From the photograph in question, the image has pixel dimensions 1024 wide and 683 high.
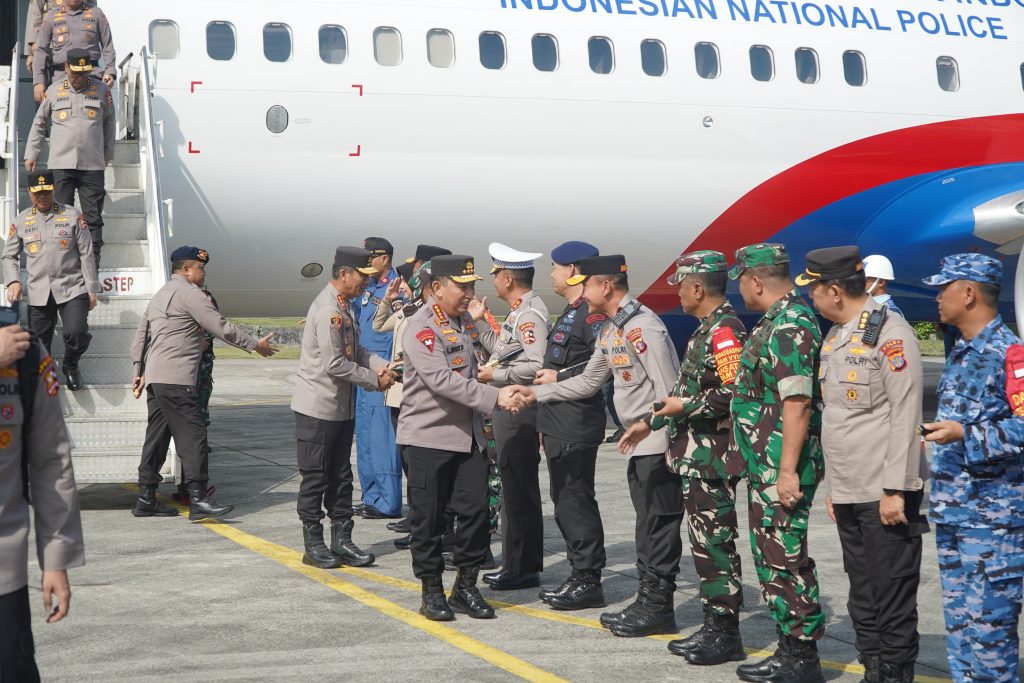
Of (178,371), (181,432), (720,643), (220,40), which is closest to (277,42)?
(220,40)

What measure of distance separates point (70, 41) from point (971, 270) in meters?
8.49

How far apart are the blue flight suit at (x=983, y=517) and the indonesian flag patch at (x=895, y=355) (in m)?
0.24

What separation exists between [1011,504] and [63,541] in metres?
3.67

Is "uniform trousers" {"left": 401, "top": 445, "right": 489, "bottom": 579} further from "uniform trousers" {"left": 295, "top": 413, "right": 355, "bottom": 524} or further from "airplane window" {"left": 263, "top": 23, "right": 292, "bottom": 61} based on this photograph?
"airplane window" {"left": 263, "top": 23, "right": 292, "bottom": 61}

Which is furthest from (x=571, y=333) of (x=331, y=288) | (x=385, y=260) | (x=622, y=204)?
(x=622, y=204)

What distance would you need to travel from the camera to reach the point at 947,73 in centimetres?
1492

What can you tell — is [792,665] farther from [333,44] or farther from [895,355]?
[333,44]

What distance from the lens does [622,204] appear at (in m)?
13.5

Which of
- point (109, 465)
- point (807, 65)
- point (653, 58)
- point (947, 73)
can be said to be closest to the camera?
point (109, 465)

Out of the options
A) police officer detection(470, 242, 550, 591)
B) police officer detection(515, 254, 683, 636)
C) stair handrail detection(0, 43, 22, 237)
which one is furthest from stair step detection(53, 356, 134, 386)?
police officer detection(515, 254, 683, 636)

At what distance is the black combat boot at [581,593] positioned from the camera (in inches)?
274

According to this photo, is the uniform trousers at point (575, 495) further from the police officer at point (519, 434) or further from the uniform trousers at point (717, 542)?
the uniform trousers at point (717, 542)

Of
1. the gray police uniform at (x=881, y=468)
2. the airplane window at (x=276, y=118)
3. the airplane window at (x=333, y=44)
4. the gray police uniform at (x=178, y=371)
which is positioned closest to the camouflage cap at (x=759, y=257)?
the gray police uniform at (x=881, y=468)

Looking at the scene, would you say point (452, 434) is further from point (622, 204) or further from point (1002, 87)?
point (1002, 87)
